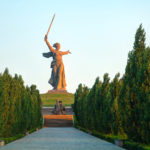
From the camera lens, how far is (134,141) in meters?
14.4

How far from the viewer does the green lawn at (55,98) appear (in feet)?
198

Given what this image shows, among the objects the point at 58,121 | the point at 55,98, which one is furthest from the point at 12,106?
the point at 55,98

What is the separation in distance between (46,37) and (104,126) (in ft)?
155

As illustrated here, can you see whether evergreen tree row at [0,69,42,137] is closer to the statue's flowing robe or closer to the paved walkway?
the paved walkway

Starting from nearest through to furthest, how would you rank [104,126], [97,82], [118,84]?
[118,84] → [104,126] → [97,82]

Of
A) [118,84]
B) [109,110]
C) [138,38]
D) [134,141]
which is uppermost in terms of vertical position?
[138,38]

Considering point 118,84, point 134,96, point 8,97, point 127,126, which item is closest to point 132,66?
point 134,96

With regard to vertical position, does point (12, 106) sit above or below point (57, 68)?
below

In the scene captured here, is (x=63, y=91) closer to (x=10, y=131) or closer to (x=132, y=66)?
(x=10, y=131)

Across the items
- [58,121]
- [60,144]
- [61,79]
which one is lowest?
[60,144]

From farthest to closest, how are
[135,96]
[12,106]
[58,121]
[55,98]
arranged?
1. [55,98]
2. [58,121]
3. [12,106]
4. [135,96]

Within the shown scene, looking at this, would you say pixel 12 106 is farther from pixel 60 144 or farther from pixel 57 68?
pixel 57 68

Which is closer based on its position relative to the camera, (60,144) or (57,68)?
(60,144)

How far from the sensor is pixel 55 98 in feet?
210
